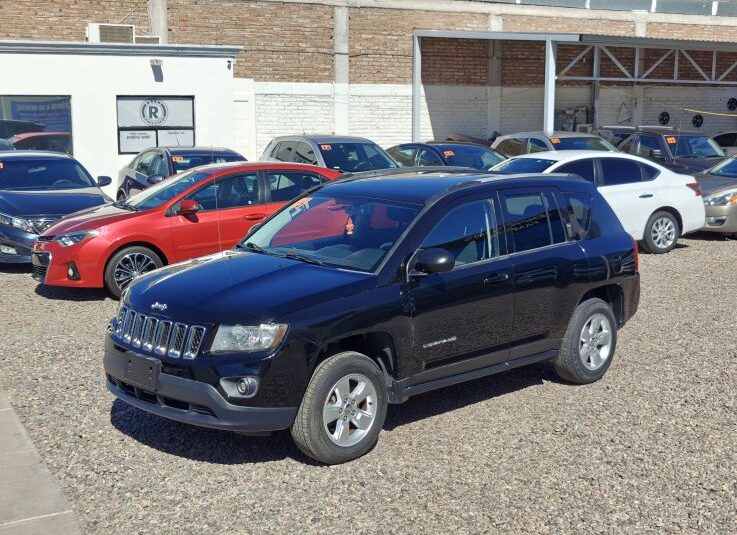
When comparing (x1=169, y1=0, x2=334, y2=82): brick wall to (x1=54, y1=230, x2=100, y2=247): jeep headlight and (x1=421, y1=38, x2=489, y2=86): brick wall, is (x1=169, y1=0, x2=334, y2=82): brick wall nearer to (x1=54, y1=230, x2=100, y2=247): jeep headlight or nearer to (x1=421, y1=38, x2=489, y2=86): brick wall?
(x1=421, y1=38, x2=489, y2=86): brick wall

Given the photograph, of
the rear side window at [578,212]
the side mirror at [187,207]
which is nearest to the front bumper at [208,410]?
the rear side window at [578,212]

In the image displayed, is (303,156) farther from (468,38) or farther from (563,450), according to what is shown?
(468,38)

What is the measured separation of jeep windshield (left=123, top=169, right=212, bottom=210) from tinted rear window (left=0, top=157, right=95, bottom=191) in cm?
269

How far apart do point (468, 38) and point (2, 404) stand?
23430mm

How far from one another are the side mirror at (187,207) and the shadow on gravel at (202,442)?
4.50 metres

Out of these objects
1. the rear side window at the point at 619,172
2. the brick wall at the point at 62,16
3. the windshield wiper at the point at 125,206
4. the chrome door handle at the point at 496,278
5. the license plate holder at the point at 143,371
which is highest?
the brick wall at the point at 62,16

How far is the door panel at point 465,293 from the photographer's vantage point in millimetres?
6543

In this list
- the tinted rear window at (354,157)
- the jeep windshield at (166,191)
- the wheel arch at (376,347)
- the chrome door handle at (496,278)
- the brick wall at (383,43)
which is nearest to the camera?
the wheel arch at (376,347)

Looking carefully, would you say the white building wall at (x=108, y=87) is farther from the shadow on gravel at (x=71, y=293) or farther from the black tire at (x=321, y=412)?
the black tire at (x=321, y=412)

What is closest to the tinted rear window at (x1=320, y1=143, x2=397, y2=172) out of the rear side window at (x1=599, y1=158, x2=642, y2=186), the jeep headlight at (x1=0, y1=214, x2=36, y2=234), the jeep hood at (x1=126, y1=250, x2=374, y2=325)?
the rear side window at (x1=599, y1=158, x2=642, y2=186)

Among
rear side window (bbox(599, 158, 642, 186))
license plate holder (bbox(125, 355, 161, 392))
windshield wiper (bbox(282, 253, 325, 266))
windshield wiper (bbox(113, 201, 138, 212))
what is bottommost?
license plate holder (bbox(125, 355, 161, 392))

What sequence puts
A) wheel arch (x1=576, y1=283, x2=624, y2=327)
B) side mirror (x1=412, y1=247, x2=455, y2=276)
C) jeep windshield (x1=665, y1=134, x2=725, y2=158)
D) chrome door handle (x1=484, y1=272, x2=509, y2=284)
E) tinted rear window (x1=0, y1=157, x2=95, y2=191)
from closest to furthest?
1. side mirror (x1=412, y1=247, x2=455, y2=276)
2. chrome door handle (x1=484, y1=272, x2=509, y2=284)
3. wheel arch (x1=576, y1=283, x2=624, y2=327)
4. tinted rear window (x1=0, y1=157, x2=95, y2=191)
5. jeep windshield (x1=665, y1=134, x2=725, y2=158)

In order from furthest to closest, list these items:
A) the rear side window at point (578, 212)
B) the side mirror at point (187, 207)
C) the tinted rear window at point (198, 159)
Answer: the tinted rear window at point (198, 159) → the side mirror at point (187, 207) → the rear side window at point (578, 212)

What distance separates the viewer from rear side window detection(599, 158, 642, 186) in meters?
14.2
